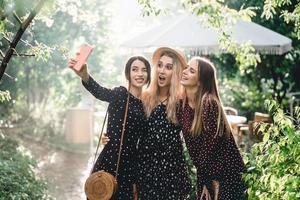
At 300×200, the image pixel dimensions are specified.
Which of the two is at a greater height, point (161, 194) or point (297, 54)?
point (297, 54)

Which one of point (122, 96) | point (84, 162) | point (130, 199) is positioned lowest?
point (84, 162)

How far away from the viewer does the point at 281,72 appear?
39.4 feet

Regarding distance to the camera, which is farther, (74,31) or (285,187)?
(74,31)

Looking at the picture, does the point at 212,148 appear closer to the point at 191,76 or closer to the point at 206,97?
the point at 206,97

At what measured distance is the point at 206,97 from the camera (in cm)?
402

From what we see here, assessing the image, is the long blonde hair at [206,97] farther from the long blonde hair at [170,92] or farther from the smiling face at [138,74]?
the smiling face at [138,74]

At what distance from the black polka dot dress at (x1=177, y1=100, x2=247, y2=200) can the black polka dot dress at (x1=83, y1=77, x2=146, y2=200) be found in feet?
1.87

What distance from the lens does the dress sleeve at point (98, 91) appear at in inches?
175

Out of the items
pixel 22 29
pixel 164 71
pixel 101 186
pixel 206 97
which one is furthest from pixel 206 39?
pixel 101 186

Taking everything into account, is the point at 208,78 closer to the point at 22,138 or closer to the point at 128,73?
the point at 128,73

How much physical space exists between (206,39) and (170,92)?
4.84m

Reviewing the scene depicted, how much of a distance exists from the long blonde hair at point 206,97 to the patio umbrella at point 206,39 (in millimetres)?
4638

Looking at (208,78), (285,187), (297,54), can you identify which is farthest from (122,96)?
(297,54)

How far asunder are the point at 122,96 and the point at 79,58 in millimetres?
551
